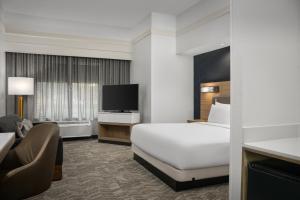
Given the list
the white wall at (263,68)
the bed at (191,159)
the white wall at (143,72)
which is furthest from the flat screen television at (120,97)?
the white wall at (263,68)

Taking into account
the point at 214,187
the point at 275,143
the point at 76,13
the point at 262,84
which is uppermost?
the point at 76,13

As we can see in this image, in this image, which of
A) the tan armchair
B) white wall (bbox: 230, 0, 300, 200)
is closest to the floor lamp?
the tan armchair

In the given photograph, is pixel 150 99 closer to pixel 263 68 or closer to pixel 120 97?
pixel 120 97

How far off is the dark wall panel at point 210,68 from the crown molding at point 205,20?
2.17 ft

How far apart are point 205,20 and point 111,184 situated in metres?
3.31

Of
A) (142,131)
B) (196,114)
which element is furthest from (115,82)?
(142,131)

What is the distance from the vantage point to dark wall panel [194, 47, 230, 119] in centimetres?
458

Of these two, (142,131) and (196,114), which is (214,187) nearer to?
(142,131)

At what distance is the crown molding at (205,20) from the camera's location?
3.94 m

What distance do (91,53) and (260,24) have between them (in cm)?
488

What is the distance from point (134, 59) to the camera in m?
6.12

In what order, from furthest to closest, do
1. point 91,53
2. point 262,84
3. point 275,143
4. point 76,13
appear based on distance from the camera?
point 91,53 → point 76,13 → point 262,84 → point 275,143

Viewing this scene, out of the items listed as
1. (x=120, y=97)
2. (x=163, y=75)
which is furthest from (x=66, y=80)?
(x=163, y=75)

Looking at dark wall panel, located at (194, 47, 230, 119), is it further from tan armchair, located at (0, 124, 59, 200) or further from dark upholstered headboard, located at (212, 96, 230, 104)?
tan armchair, located at (0, 124, 59, 200)
